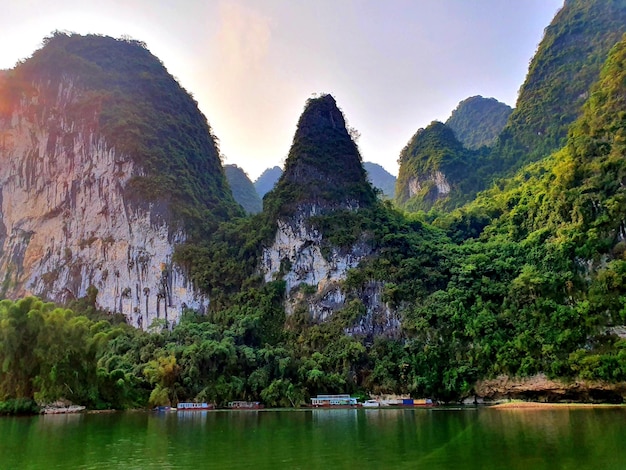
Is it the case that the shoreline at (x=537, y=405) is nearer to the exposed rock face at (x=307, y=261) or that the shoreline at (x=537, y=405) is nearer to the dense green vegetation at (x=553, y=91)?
the exposed rock face at (x=307, y=261)

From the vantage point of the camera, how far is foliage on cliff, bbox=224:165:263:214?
84250mm

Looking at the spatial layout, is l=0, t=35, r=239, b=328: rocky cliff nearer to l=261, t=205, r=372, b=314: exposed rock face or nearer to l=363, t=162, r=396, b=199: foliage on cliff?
l=261, t=205, r=372, b=314: exposed rock face

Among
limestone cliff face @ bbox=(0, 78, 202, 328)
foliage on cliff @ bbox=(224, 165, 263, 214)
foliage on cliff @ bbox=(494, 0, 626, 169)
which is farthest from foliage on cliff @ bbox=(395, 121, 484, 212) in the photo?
limestone cliff face @ bbox=(0, 78, 202, 328)

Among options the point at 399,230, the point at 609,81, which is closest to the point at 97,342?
the point at 399,230

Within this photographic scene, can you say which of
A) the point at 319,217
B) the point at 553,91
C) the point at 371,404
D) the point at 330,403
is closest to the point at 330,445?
the point at 371,404

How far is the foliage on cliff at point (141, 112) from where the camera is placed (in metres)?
50.9

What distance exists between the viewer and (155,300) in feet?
153

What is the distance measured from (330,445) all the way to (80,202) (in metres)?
44.8

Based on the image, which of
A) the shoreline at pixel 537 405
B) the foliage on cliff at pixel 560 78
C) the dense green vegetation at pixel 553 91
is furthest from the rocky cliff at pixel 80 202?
the foliage on cliff at pixel 560 78

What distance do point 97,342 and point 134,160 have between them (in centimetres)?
2711

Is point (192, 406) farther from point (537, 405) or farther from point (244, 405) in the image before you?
point (537, 405)

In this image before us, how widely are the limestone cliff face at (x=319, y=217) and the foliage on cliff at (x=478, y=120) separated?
39857 millimetres

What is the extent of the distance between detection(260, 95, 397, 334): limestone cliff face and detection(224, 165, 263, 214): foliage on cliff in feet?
110

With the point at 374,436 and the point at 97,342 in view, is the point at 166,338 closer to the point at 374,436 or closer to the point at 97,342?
the point at 97,342
